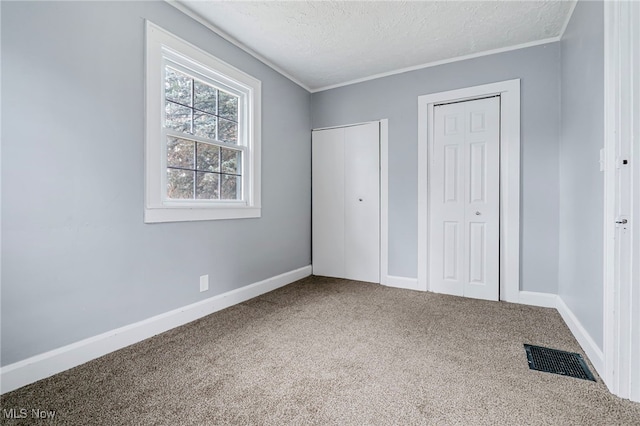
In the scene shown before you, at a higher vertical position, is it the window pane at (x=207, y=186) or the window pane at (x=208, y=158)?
the window pane at (x=208, y=158)

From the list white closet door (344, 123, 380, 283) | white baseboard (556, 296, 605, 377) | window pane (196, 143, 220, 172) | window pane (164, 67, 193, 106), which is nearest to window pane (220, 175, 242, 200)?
window pane (196, 143, 220, 172)

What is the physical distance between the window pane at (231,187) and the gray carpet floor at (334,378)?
1.14 meters

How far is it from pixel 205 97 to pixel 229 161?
2.01 ft

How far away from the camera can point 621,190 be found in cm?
150

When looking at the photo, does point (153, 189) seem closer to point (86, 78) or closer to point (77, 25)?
point (86, 78)

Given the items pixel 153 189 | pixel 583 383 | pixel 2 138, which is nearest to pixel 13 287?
pixel 2 138

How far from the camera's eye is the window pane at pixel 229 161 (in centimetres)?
285

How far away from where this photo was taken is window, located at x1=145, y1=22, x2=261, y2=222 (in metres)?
2.20

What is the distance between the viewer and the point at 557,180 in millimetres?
2799

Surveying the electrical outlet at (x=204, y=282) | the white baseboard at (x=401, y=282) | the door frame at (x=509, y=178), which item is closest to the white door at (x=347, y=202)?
the white baseboard at (x=401, y=282)

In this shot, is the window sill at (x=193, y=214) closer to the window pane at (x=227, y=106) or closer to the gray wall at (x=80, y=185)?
the gray wall at (x=80, y=185)

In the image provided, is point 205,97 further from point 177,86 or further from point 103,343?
point 103,343

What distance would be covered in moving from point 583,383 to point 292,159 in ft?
10.7

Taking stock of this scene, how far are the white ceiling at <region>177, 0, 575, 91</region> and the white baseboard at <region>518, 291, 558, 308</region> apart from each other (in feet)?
8.09
